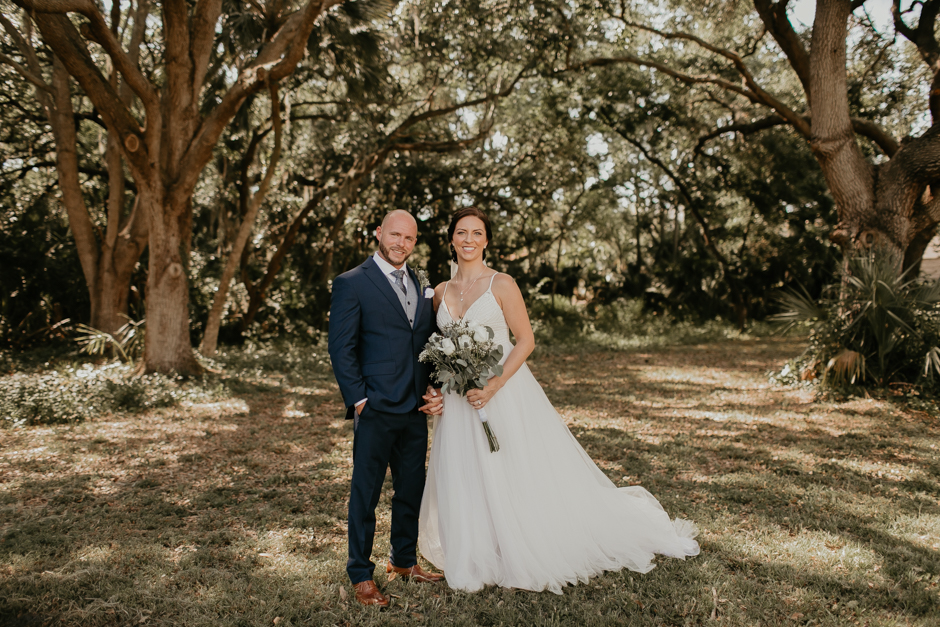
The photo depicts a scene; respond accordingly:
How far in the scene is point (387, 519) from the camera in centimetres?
429

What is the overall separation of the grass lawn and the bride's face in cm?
190

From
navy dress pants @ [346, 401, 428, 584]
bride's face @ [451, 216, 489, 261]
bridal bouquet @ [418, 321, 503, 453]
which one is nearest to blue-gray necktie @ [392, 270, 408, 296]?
bridal bouquet @ [418, 321, 503, 453]

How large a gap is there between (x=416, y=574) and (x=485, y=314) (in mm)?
1544

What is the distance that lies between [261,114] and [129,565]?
504 inches

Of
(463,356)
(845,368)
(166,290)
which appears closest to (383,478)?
(463,356)

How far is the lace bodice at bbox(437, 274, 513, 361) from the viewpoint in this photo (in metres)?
3.45

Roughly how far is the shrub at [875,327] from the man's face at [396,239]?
268 inches

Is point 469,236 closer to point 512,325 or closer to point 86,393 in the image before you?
point 512,325

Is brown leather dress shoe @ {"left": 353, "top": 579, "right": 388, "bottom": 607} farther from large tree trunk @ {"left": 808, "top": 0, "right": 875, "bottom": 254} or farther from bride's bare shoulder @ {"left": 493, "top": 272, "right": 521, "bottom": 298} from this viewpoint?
large tree trunk @ {"left": 808, "top": 0, "right": 875, "bottom": 254}

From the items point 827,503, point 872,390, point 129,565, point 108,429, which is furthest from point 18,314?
point 872,390

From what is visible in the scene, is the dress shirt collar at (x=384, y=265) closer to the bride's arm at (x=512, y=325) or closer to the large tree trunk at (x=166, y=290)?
the bride's arm at (x=512, y=325)

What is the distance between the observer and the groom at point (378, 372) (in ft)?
10.1

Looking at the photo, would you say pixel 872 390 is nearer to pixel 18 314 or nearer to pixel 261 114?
pixel 261 114

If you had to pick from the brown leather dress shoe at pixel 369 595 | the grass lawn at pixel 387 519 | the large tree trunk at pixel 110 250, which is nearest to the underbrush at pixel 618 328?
the grass lawn at pixel 387 519
